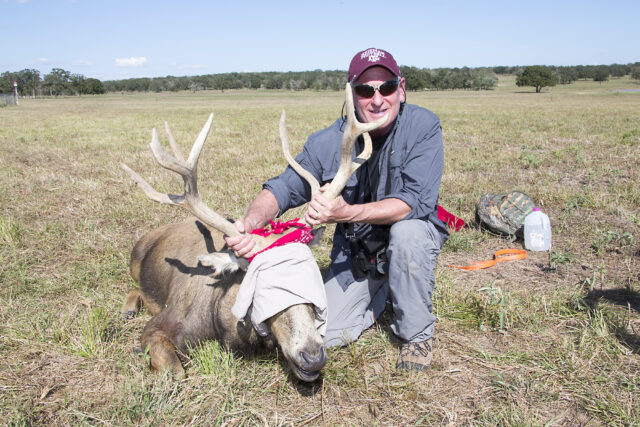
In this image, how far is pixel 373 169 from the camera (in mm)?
4465

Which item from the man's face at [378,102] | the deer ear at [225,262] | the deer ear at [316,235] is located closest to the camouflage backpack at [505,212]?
the man's face at [378,102]

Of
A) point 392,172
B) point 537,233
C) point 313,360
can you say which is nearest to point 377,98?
point 392,172

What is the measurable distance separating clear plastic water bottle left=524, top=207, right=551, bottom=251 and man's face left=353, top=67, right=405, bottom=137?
113 inches

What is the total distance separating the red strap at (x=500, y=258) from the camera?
18.2ft

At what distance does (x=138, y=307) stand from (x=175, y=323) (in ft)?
4.09

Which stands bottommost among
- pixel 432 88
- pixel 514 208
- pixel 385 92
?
pixel 514 208

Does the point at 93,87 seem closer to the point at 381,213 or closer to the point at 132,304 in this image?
the point at 132,304

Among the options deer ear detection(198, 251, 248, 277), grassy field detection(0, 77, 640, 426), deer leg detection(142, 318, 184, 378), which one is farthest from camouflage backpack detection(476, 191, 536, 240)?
deer leg detection(142, 318, 184, 378)

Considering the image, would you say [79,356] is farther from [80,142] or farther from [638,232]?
[80,142]

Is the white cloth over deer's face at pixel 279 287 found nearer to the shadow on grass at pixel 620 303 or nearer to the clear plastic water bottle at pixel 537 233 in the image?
the shadow on grass at pixel 620 303

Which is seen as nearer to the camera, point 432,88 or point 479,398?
point 479,398

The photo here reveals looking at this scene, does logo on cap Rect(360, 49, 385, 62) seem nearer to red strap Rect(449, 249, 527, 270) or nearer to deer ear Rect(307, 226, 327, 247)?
deer ear Rect(307, 226, 327, 247)

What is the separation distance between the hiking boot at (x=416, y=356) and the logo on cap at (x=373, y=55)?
2485 millimetres

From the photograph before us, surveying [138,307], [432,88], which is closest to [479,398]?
[138,307]
